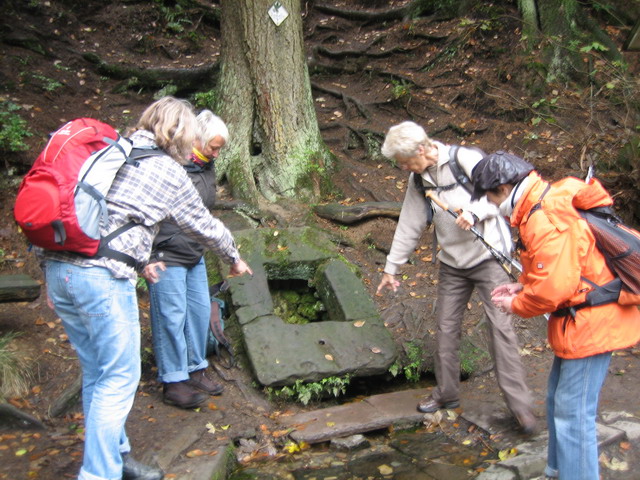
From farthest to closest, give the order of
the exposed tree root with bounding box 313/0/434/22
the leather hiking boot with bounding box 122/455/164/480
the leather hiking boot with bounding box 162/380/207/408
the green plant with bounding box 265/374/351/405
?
the exposed tree root with bounding box 313/0/434/22
the green plant with bounding box 265/374/351/405
the leather hiking boot with bounding box 162/380/207/408
the leather hiking boot with bounding box 122/455/164/480

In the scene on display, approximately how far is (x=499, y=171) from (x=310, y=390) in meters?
2.62

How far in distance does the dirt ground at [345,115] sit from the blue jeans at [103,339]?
75 centimetres

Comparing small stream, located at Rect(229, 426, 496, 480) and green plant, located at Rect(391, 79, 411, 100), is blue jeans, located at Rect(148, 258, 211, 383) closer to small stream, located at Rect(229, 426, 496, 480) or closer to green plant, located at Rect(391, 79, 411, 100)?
small stream, located at Rect(229, 426, 496, 480)

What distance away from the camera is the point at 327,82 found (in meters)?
11.6

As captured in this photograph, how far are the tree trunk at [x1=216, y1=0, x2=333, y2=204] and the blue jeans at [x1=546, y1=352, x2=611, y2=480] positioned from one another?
15.5ft

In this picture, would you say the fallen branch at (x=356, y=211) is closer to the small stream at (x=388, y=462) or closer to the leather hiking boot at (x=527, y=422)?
the small stream at (x=388, y=462)

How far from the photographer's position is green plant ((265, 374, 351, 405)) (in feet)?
15.7

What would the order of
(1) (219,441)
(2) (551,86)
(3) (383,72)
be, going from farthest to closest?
(3) (383,72) → (2) (551,86) → (1) (219,441)

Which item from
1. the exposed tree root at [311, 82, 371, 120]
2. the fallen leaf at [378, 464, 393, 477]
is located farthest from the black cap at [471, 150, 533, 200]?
the exposed tree root at [311, 82, 371, 120]

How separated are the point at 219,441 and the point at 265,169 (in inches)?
156

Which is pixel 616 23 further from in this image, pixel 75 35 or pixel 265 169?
pixel 75 35

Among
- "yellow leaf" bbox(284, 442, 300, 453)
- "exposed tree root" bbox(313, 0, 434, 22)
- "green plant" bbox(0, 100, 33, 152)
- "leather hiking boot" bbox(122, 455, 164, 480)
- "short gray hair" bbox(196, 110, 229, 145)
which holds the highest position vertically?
"exposed tree root" bbox(313, 0, 434, 22)

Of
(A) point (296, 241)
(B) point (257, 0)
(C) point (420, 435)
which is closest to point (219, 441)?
(C) point (420, 435)

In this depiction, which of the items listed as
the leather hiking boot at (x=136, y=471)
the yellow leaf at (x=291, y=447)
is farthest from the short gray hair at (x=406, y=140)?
the leather hiking boot at (x=136, y=471)
